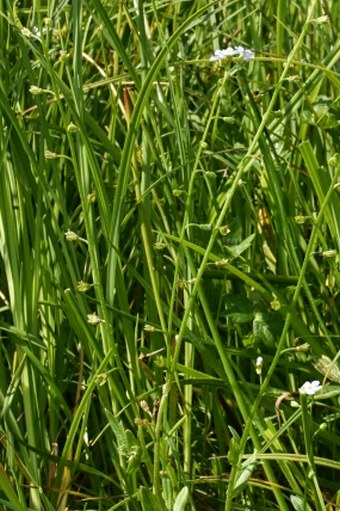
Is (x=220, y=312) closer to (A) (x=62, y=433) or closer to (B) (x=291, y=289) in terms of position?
(B) (x=291, y=289)

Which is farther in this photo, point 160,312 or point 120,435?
point 160,312

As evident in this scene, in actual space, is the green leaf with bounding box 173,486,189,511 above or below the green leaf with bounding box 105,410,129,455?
below

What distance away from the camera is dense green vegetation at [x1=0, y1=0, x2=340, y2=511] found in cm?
114

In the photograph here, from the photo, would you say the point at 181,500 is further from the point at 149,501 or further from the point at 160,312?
the point at 160,312

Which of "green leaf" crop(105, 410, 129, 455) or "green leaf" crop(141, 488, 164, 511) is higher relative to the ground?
"green leaf" crop(105, 410, 129, 455)

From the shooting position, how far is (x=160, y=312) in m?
1.19

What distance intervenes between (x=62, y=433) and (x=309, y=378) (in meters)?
0.35

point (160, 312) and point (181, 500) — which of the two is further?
point (160, 312)

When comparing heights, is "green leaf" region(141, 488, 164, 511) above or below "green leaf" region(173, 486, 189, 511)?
above

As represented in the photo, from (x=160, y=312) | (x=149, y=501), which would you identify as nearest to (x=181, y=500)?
(x=149, y=501)

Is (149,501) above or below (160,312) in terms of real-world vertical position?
below

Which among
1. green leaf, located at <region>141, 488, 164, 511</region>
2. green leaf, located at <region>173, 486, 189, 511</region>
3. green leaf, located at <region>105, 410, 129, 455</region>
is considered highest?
green leaf, located at <region>105, 410, 129, 455</region>

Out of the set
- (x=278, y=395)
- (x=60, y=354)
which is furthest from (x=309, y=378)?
(x=60, y=354)

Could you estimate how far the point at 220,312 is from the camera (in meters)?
1.34
